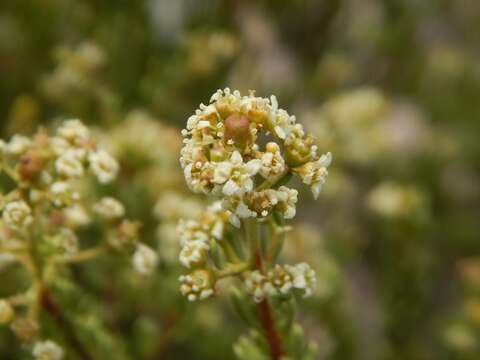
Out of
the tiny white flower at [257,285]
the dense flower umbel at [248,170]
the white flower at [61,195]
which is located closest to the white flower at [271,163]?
the dense flower umbel at [248,170]

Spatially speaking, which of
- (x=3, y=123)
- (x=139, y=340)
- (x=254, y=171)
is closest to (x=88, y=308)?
(x=139, y=340)

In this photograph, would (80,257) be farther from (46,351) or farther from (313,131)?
(313,131)

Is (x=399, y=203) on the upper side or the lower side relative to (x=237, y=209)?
upper

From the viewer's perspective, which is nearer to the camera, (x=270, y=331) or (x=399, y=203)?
(x=270, y=331)

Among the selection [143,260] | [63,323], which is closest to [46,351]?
[63,323]

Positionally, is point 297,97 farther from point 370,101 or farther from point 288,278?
point 288,278

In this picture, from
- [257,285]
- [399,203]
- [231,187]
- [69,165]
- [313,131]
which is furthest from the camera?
[313,131]
